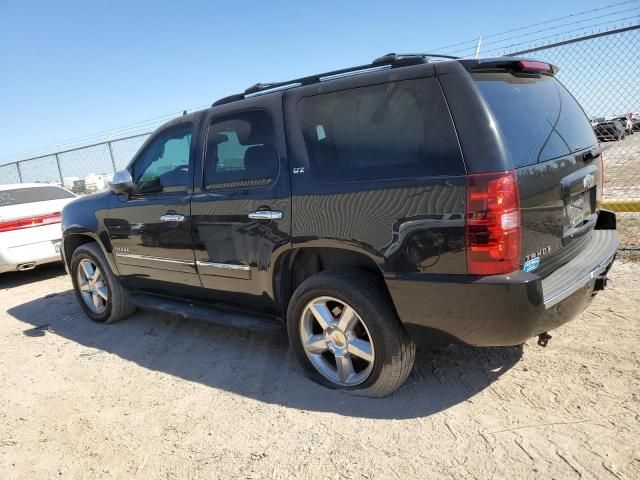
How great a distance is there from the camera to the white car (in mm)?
6816

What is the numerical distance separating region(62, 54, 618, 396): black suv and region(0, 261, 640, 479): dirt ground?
0.36m

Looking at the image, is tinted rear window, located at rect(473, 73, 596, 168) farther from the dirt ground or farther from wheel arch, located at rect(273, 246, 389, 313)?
the dirt ground

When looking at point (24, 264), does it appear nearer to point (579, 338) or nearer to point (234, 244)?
point (234, 244)

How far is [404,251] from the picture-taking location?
8.57 feet

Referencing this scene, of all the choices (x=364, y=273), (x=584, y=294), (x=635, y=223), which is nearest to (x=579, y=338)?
(x=584, y=294)

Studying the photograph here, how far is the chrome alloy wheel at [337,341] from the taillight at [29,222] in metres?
5.54

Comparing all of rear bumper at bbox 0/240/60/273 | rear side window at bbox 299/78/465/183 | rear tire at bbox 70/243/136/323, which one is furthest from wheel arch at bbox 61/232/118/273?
rear side window at bbox 299/78/465/183

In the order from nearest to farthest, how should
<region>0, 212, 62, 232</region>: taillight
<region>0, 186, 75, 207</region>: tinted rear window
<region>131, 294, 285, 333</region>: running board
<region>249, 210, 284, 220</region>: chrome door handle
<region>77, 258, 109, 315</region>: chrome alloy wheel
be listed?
<region>249, 210, 284, 220</region>: chrome door handle
<region>131, 294, 285, 333</region>: running board
<region>77, 258, 109, 315</region>: chrome alloy wheel
<region>0, 212, 62, 232</region>: taillight
<region>0, 186, 75, 207</region>: tinted rear window

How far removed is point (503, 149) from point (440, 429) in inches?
59.2

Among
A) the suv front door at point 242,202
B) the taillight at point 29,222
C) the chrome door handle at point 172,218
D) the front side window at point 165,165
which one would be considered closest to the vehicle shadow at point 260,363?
the suv front door at point 242,202

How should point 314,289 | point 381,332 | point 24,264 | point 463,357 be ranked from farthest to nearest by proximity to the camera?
point 24,264 → point 463,357 → point 314,289 → point 381,332

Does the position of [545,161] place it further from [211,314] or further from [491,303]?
[211,314]

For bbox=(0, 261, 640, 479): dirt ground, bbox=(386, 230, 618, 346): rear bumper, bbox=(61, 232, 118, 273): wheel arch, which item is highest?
bbox=(61, 232, 118, 273): wheel arch

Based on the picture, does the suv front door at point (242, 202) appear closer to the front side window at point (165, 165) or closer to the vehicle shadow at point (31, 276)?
the front side window at point (165, 165)
